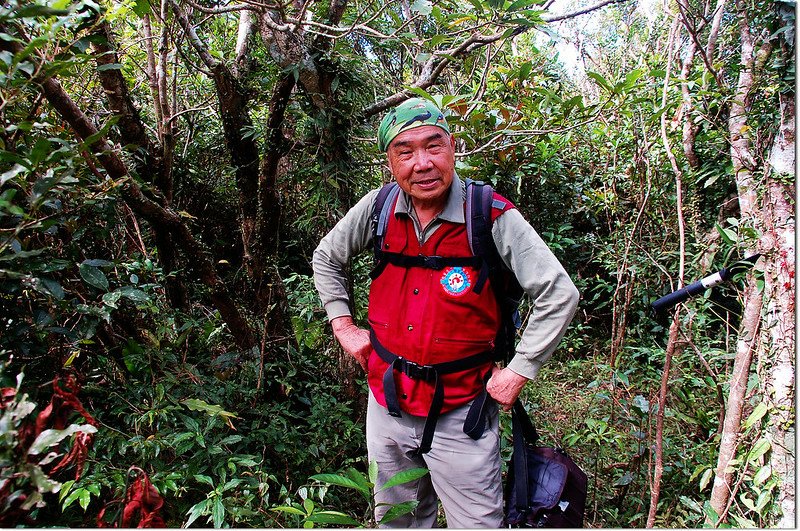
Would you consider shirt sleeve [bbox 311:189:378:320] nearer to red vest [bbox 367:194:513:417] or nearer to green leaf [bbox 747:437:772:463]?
red vest [bbox 367:194:513:417]

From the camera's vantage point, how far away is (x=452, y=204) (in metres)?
2.01

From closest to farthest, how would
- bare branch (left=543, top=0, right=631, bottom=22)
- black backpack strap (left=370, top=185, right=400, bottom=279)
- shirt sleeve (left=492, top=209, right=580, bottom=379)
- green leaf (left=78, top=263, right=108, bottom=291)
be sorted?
shirt sleeve (left=492, top=209, right=580, bottom=379) → black backpack strap (left=370, top=185, right=400, bottom=279) → green leaf (left=78, top=263, right=108, bottom=291) → bare branch (left=543, top=0, right=631, bottom=22)

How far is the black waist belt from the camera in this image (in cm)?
195

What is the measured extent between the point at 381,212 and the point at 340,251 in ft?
1.00

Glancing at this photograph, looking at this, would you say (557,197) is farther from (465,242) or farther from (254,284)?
(465,242)

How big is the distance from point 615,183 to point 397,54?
2.48m

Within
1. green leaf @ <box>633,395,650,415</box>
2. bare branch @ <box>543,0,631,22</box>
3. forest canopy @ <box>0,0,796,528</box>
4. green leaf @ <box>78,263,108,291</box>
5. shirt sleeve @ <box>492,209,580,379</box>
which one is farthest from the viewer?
green leaf @ <box>633,395,650,415</box>

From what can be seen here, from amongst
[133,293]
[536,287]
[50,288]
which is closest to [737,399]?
[536,287]

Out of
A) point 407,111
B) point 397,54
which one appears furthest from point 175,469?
point 397,54

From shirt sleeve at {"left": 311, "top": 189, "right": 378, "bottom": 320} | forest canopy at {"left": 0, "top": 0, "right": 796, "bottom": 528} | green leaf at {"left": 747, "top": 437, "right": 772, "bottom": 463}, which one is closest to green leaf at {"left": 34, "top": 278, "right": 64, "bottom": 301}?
Result: forest canopy at {"left": 0, "top": 0, "right": 796, "bottom": 528}

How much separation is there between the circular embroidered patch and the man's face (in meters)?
0.32

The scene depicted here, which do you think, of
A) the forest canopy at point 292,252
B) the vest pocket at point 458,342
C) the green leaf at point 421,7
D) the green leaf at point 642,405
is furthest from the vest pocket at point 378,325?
the green leaf at point 642,405

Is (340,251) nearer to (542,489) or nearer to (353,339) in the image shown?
(353,339)

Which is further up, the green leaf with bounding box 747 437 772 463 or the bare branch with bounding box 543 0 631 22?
the bare branch with bounding box 543 0 631 22
